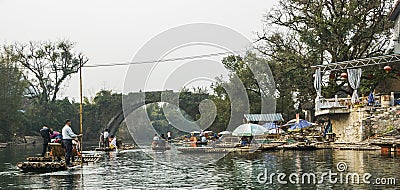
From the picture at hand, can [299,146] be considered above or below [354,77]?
below

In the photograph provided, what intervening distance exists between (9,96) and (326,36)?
34.0 m

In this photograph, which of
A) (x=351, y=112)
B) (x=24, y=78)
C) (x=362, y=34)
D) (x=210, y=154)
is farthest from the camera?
(x=24, y=78)

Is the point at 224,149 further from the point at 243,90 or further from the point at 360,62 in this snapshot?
the point at 243,90

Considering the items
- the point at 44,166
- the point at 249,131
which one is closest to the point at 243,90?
the point at 249,131

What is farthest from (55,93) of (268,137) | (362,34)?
(362,34)

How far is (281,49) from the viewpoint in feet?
137

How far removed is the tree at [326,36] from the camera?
126 ft

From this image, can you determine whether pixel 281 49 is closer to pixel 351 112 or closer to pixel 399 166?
pixel 351 112

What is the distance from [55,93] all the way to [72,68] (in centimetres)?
482

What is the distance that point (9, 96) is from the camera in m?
57.5

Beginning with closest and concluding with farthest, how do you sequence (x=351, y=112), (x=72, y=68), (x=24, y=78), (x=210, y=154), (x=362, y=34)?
(x=210, y=154)
(x=351, y=112)
(x=362, y=34)
(x=24, y=78)
(x=72, y=68)

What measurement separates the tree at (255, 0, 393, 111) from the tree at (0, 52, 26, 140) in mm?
28032

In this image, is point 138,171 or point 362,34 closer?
point 138,171

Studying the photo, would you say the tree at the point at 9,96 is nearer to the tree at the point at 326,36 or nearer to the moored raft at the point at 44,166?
the tree at the point at 326,36
